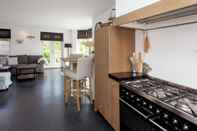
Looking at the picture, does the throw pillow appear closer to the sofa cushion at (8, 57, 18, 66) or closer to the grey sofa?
the sofa cushion at (8, 57, 18, 66)

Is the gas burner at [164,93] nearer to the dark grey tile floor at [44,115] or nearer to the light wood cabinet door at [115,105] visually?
the light wood cabinet door at [115,105]

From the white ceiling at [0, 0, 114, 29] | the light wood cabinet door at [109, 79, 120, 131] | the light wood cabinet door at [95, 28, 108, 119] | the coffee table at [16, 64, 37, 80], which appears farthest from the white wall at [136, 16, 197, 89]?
the coffee table at [16, 64, 37, 80]

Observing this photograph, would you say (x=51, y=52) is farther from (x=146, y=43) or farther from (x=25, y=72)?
(x=146, y=43)

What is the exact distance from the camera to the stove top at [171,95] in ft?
4.21

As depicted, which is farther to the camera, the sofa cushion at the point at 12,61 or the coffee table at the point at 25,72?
the sofa cushion at the point at 12,61

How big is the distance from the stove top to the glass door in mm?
9578

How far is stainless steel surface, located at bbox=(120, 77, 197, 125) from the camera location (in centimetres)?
121

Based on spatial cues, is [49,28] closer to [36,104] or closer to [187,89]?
[36,104]

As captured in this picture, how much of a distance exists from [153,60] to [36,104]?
295 cm

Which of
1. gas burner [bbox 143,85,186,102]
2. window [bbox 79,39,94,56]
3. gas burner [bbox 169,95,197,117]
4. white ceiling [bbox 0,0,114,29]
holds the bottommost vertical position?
gas burner [bbox 169,95,197,117]

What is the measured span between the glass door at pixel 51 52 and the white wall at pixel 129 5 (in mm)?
9159

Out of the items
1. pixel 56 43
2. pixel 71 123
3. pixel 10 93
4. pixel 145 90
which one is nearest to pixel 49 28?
pixel 56 43

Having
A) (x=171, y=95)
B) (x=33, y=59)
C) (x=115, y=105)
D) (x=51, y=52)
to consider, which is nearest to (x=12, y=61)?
(x=33, y=59)

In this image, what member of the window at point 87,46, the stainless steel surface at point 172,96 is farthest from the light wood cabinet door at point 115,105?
the window at point 87,46
